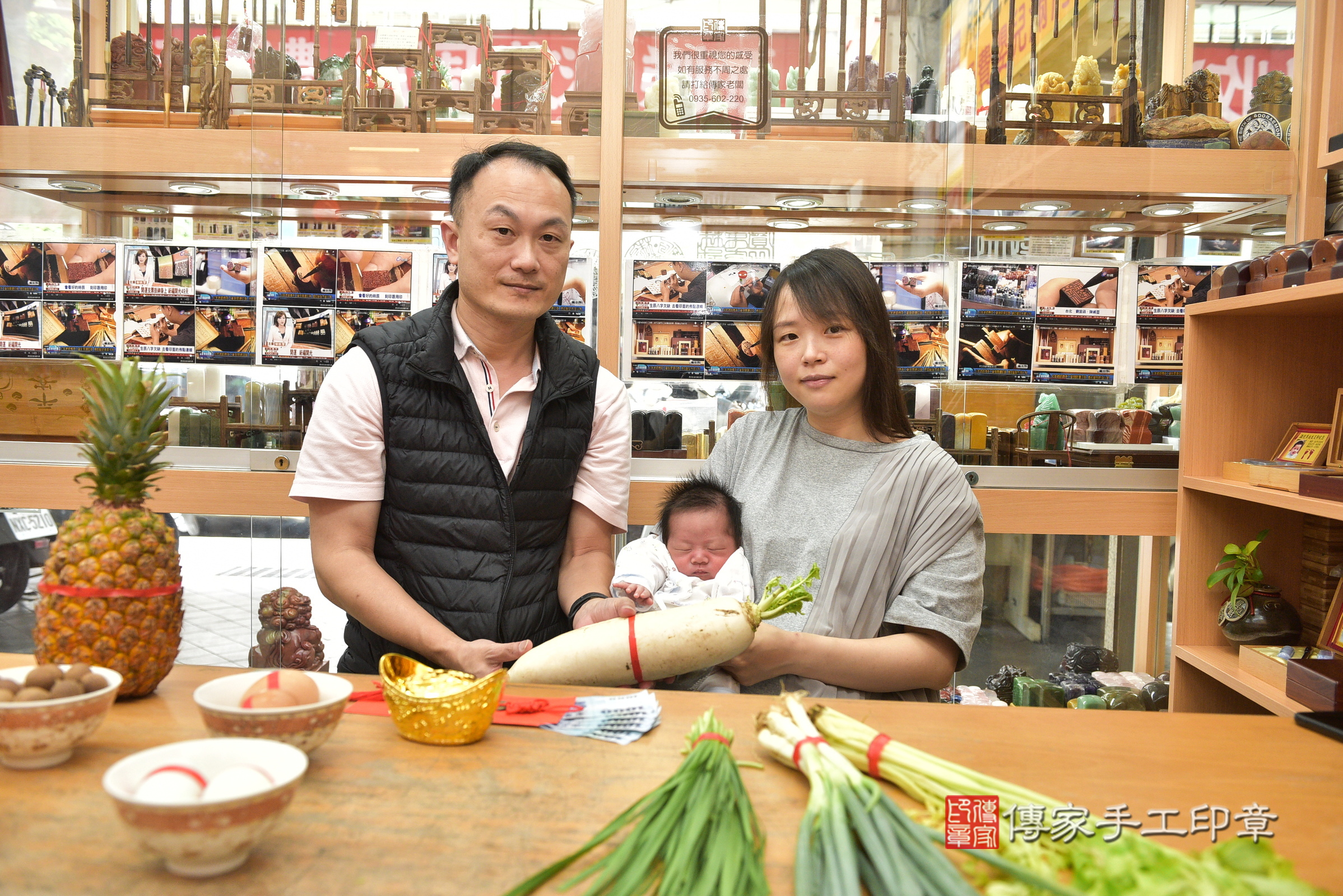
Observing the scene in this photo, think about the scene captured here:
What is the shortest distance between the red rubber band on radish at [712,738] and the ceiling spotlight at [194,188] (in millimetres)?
2879

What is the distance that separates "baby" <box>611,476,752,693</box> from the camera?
1.76 metres

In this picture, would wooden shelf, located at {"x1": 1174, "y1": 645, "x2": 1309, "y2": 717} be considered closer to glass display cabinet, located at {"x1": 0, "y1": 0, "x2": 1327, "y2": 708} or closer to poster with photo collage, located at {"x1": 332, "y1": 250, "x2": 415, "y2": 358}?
glass display cabinet, located at {"x1": 0, "y1": 0, "x2": 1327, "y2": 708}

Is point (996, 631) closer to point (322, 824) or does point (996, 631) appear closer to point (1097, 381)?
point (1097, 381)

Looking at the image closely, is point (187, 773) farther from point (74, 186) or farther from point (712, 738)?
point (74, 186)

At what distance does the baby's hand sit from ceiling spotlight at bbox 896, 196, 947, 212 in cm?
194

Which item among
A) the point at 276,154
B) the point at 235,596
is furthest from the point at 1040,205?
the point at 235,596

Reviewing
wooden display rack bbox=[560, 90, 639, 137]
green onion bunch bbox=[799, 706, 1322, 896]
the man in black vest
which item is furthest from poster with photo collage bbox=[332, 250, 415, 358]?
green onion bunch bbox=[799, 706, 1322, 896]

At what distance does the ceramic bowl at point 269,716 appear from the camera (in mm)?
916

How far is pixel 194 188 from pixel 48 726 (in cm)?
263

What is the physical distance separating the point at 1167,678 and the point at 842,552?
1.87 meters

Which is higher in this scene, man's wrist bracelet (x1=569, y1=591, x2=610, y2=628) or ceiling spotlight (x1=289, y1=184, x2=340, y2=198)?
ceiling spotlight (x1=289, y1=184, x2=340, y2=198)

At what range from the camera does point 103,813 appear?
2.82 feet

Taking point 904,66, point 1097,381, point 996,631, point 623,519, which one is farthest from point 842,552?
point 904,66

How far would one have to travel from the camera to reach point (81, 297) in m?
2.98
